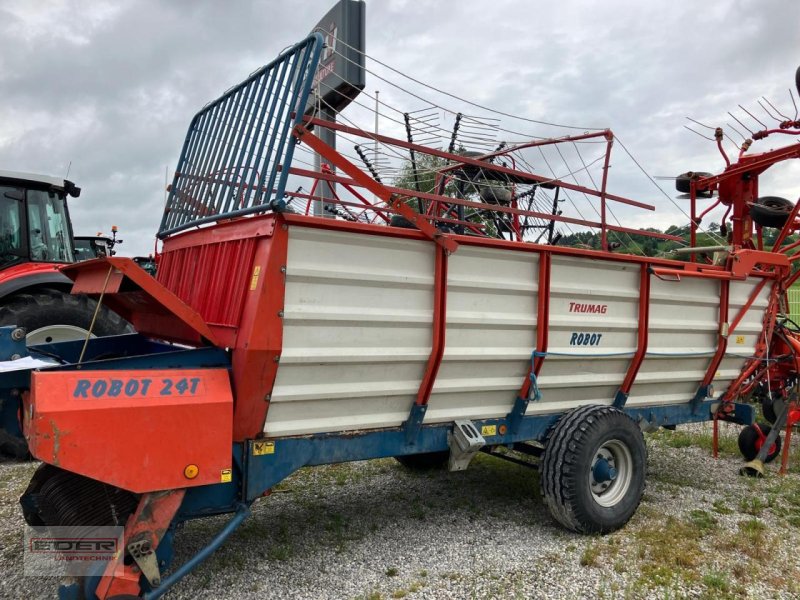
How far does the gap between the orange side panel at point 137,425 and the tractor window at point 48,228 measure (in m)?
4.20

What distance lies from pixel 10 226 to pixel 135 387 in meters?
4.69

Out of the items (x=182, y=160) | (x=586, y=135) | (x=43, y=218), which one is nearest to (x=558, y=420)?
(x=586, y=135)

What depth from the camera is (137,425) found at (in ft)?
9.08

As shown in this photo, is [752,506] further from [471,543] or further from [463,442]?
[463,442]

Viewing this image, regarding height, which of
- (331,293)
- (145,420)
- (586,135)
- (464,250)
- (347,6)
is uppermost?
(347,6)

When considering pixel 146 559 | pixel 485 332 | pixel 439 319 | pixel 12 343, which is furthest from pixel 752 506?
pixel 12 343

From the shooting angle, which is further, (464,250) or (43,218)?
(43,218)

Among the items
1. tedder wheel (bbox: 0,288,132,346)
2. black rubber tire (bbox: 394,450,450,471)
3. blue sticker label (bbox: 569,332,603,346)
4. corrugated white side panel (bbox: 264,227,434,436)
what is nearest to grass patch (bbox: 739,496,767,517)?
blue sticker label (bbox: 569,332,603,346)

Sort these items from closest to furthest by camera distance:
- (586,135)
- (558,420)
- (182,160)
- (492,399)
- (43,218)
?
(492,399) < (558,420) < (182,160) < (586,135) < (43,218)

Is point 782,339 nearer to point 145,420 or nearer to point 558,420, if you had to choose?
point 558,420

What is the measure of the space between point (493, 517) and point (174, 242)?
289 centimetres

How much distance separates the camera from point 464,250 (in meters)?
3.73

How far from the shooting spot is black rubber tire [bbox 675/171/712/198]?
235 inches

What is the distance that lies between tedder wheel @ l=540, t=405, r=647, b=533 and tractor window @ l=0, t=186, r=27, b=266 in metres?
5.51
